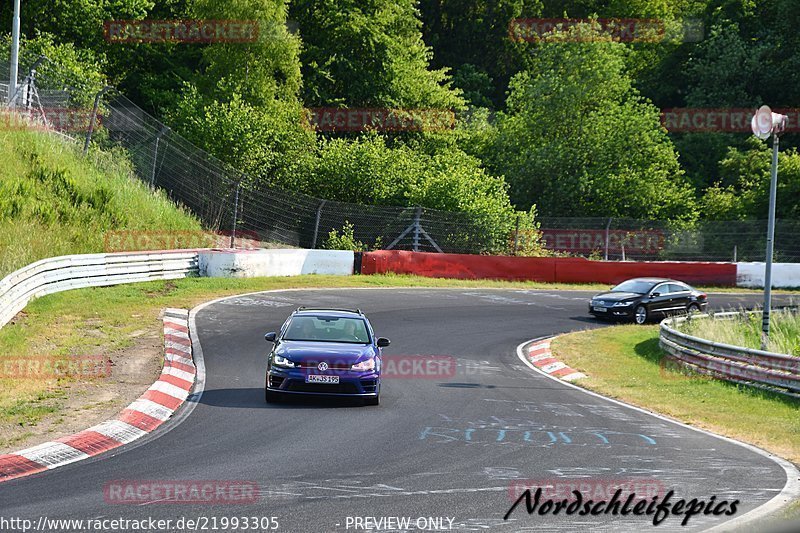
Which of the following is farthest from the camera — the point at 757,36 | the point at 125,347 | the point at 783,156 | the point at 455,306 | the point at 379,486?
the point at 757,36

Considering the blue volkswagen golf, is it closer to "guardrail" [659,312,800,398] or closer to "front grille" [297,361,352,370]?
"front grille" [297,361,352,370]

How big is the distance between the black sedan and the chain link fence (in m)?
8.50

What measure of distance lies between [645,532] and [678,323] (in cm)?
1912

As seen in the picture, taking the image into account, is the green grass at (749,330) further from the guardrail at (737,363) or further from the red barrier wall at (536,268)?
the red barrier wall at (536,268)

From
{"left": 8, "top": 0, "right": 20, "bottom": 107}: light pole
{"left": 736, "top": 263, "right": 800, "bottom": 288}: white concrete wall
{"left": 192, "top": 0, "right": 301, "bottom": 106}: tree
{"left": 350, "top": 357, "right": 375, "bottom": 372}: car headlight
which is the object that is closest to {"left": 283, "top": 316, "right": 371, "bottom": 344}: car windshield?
{"left": 350, "top": 357, "right": 375, "bottom": 372}: car headlight

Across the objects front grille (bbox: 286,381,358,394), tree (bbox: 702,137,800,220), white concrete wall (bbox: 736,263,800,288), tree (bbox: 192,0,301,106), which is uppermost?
tree (bbox: 192,0,301,106)

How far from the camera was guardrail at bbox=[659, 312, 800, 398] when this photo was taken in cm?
1748

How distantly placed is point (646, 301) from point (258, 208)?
47.7 feet

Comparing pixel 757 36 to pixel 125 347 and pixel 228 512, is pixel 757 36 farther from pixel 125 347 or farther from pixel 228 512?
pixel 228 512

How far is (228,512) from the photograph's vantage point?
8.00 meters

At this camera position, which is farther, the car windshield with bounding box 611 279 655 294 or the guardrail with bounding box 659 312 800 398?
the car windshield with bounding box 611 279 655 294

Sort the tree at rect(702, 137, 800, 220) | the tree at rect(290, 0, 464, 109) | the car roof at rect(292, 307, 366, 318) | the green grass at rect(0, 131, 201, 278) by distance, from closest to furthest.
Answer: the car roof at rect(292, 307, 366, 318) → the green grass at rect(0, 131, 201, 278) → the tree at rect(702, 137, 800, 220) → the tree at rect(290, 0, 464, 109)

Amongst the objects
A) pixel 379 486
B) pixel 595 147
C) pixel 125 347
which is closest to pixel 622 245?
pixel 595 147

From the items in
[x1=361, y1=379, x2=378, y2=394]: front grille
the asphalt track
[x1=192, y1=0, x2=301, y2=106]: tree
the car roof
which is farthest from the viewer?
[x1=192, y1=0, x2=301, y2=106]: tree
